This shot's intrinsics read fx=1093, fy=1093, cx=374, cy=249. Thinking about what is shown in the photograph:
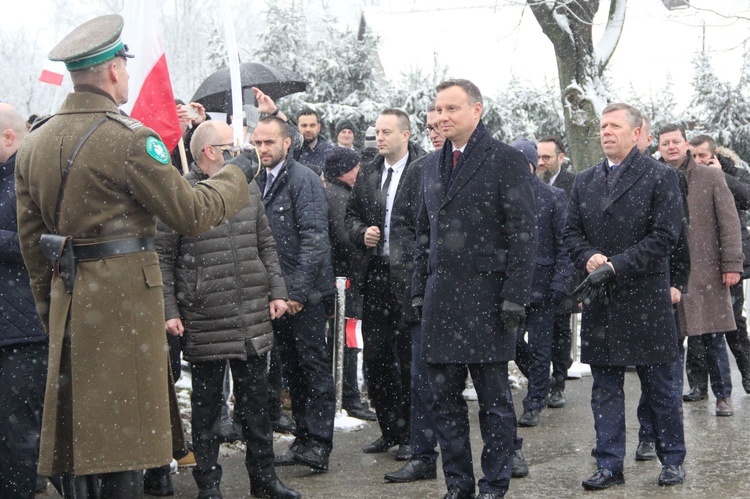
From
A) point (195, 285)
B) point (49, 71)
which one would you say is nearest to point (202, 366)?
point (195, 285)

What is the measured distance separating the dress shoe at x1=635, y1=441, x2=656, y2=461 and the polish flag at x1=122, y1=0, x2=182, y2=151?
3626 millimetres

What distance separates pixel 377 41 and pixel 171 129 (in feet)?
40.8

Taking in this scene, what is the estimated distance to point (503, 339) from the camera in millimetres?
5895

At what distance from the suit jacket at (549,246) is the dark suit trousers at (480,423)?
9.87ft

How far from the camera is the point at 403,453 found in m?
7.38

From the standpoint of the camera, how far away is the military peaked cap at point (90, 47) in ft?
14.5

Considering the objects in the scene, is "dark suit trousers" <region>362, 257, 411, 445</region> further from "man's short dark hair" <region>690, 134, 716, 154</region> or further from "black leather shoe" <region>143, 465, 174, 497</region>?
"man's short dark hair" <region>690, 134, 716, 154</region>

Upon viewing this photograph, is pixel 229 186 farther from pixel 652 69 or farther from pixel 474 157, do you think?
pixel 652 69

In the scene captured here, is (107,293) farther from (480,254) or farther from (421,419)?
(421,419)

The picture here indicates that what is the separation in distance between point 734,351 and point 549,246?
217cm

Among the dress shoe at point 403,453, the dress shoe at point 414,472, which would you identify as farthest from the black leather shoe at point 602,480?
the dress shoe at point 403,453

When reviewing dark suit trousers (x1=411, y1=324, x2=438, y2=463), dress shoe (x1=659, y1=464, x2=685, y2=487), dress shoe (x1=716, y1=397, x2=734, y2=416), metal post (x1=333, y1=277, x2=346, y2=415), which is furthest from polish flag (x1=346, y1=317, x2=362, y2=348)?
dress shoe (x1=716, y1=397, x2=734, y2=416)

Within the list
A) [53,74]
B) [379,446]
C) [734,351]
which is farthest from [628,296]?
[53,74]

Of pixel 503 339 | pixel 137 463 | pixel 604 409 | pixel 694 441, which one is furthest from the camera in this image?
pixel 694 441
